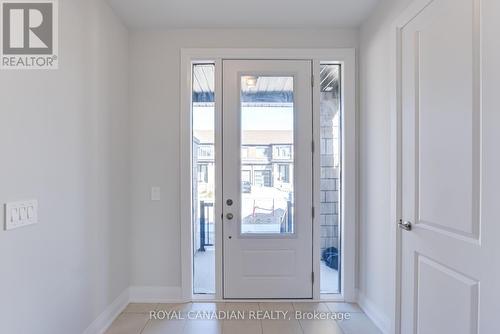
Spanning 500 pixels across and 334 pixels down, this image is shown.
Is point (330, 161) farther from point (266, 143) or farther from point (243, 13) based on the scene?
point (243, 13)

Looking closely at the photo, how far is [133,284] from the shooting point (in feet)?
9.57

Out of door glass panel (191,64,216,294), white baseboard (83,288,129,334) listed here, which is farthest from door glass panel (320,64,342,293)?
white baseboard (83,288,129,334)

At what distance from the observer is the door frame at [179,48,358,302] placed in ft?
9.46

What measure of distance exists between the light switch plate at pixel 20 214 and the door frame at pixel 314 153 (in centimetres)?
137

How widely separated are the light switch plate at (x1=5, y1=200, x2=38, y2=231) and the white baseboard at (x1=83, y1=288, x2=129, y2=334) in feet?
3.39

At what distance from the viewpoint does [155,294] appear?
2.91 m

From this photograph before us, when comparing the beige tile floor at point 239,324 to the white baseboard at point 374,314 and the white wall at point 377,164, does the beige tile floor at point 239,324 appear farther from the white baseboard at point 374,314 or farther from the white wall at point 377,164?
the white wall at point 377,164

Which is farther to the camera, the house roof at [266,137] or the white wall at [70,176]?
the house roof at [266,137]

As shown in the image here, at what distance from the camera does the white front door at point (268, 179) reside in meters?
2.91

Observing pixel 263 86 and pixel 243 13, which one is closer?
pixel 243 13

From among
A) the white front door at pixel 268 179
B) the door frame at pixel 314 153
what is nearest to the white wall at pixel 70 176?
the door frame at pixel 314 153
